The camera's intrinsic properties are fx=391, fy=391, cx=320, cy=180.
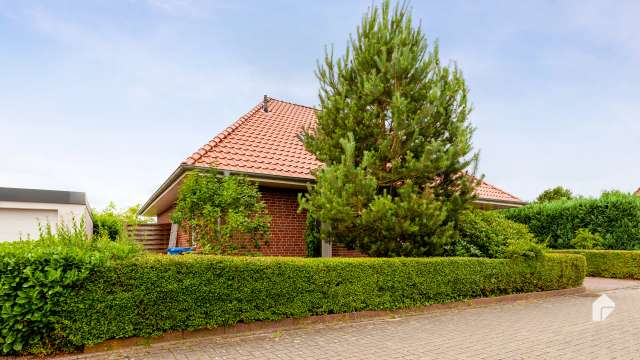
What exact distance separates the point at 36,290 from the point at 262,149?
7.11 meters

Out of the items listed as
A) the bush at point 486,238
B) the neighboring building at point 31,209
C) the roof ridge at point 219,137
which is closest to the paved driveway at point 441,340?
the bush at point 486,238

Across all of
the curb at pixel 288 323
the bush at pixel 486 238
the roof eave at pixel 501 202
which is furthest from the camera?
the roof eave at pixel 501 202

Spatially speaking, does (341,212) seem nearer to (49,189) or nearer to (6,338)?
(6,338)

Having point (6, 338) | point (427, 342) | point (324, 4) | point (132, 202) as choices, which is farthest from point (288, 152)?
point (132, 202)

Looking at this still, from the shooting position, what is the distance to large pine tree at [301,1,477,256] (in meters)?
7.94

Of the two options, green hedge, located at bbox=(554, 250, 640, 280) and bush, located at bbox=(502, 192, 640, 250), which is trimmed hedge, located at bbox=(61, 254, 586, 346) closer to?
green hedge, located at bbox=(554, 250, 640, 280)

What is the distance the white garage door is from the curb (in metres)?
6.13

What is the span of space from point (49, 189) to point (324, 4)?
8518mm

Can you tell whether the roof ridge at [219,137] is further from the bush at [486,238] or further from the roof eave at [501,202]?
the roof eave at [501,202]

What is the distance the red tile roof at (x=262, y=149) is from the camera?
983 centimetres

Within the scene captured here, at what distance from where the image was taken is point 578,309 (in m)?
8.30

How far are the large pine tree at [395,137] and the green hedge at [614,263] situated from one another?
967cm

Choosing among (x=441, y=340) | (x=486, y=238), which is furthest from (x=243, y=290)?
(x=486, y=238)

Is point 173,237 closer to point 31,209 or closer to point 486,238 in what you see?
point 31,209
